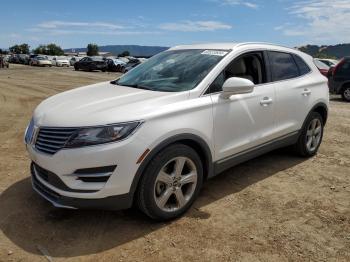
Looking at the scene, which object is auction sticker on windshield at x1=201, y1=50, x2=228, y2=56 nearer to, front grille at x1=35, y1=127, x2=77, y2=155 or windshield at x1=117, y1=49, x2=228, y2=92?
windshield at x1=117, y1=49, x2=228, y2=92

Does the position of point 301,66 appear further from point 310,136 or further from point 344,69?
point 344,69

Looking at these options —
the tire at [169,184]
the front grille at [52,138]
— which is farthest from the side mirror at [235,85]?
the front grille at [52,138]

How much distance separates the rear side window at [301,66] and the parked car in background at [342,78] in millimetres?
8798

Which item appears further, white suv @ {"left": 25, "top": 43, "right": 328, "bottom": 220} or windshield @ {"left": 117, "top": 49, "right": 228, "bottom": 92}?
windshield @ {"left": 117, "top": 49, "right": 228, "bottom": 92}

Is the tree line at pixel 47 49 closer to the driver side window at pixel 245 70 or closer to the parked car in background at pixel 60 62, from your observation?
the parked car in background at pixel 60 62

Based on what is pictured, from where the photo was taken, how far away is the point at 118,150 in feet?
10.8

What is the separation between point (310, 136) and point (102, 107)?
3544mm

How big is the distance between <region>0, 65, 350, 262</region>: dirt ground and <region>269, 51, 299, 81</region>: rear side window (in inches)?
51.5

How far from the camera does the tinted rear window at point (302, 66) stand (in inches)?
221

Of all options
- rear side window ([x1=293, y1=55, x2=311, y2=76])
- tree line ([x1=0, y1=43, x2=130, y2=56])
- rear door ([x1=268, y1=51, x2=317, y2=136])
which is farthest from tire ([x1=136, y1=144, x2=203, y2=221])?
tree line ([x1=0, y1=43, x2=130, y2=56])

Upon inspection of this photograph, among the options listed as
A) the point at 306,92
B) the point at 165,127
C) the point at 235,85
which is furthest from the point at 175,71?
the point at 306,92

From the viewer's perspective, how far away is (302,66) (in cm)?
566

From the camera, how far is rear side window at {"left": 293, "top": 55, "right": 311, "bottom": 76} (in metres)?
5.60

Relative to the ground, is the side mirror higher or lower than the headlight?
higher
